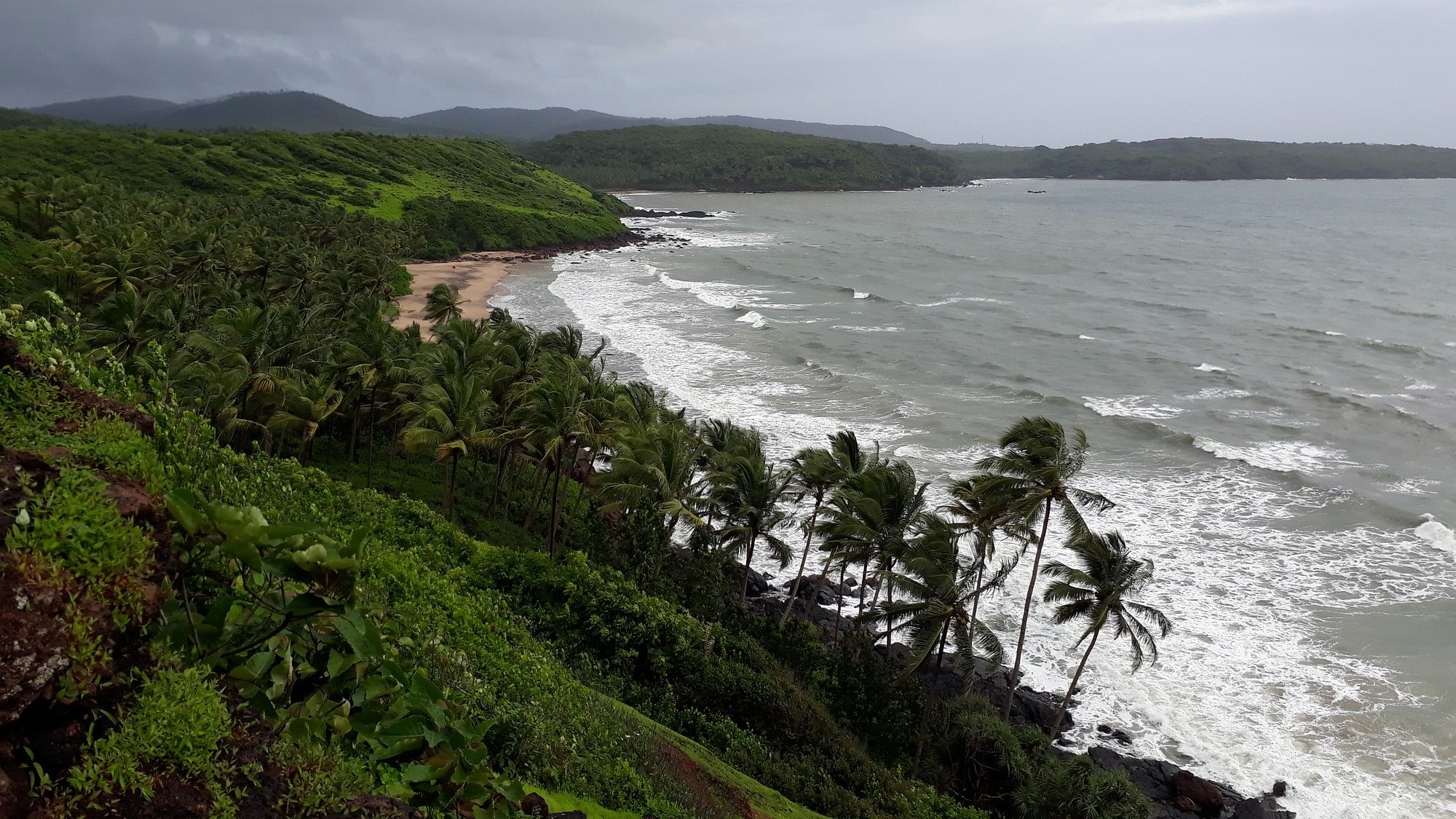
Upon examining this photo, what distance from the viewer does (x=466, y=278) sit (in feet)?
290

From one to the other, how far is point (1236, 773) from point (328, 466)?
32026 mm

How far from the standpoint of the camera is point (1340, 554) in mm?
31797

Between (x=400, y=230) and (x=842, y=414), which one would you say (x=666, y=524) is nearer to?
(x=842, y=414)

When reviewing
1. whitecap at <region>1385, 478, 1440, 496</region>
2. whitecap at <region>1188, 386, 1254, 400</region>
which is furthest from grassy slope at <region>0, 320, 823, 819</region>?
whitecap at <region>1188, 386, 1254, 400</region>

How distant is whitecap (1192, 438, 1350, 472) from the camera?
39.6 metres

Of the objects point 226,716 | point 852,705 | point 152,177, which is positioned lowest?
point 852,705

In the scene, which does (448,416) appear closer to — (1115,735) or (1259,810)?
(1115,735)

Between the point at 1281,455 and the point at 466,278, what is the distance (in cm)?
7498

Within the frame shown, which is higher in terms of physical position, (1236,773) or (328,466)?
(328,466)

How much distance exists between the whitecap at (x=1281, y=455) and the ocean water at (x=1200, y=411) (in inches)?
7.0

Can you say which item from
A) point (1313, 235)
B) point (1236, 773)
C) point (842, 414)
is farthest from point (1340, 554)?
point (1313, 235)

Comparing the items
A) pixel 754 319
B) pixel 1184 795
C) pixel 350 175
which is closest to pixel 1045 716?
pixel 1184 795

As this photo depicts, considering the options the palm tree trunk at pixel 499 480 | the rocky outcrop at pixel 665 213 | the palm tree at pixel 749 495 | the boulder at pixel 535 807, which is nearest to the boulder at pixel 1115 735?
the palm tree at pixel 749 495

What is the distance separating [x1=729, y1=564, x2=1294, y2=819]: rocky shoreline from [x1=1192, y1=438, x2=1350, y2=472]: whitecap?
2207 cm
